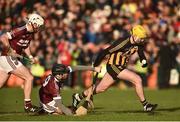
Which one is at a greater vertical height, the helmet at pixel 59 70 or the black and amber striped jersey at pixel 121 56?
the black and amber striped jersey at pixel 121 56

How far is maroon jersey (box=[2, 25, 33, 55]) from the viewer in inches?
612

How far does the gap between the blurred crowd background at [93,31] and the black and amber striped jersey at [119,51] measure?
1025 cm

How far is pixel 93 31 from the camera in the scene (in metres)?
27.6

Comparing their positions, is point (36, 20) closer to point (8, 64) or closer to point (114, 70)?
point (8, 64)

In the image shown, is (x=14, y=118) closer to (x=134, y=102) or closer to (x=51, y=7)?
(x=134, y=102)

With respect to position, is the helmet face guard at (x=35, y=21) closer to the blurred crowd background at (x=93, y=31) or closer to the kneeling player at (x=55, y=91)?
the kneeling player at (x=55, y=91)

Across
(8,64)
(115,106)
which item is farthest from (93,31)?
(8,64)

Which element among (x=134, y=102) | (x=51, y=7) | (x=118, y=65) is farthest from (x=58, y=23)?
(x=118, y=65)

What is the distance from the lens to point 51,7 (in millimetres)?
28562

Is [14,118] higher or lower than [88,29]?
lower

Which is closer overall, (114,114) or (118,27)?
(114,114)

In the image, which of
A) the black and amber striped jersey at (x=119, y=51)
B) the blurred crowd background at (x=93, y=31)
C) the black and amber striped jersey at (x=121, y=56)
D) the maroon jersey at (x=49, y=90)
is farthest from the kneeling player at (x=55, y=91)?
the blurred crowd background at (x=93, y=31)

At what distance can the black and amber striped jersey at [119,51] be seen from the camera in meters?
15.8

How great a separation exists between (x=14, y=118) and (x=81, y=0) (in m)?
14.8
